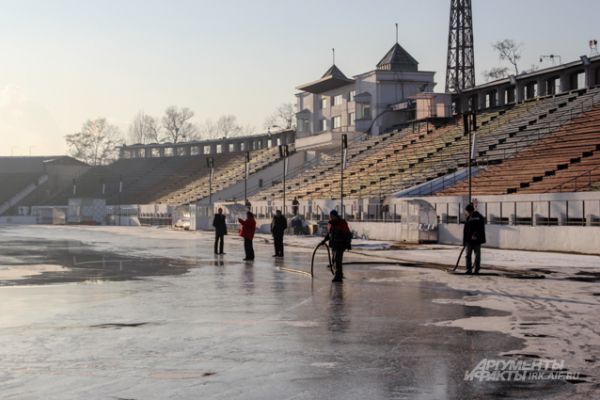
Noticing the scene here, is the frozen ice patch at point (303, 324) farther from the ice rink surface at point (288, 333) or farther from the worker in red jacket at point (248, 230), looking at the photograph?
the worker in red jacket at point (248, 230)

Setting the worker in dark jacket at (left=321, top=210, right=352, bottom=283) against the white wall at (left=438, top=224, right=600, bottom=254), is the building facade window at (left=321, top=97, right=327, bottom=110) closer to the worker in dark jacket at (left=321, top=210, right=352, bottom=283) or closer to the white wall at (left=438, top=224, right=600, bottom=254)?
the white wall at (left=438, top=224, right=600, bottom=254)

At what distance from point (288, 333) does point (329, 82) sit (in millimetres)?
84357

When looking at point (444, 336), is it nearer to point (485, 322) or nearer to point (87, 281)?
point (485, 322)

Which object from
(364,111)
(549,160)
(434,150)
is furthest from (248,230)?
(364,111)

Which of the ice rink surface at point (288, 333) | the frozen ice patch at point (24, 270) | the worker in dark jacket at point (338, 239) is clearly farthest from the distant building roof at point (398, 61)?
the worker in dark jacket at point (338, 239)

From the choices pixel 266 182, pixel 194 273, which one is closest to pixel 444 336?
pixel 194 273

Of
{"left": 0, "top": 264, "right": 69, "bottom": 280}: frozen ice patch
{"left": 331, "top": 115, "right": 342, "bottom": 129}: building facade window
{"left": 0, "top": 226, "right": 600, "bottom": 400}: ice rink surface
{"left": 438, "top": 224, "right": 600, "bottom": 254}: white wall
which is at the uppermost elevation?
{"left": 331, "top": 115, "right": 342, "bottom": 129}: building facade window

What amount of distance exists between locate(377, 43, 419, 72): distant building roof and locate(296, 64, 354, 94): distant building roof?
168 inches

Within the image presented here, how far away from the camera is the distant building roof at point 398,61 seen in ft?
296

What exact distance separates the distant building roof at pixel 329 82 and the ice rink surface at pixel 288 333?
233ft

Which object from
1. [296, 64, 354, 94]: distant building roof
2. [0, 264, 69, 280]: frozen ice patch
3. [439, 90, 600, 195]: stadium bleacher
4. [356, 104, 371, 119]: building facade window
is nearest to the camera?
[0, 264, 69, 280]: frozen ice patch

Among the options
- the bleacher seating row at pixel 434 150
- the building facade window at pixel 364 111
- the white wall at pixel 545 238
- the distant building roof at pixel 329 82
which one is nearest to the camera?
the white wall at pixel 545 238

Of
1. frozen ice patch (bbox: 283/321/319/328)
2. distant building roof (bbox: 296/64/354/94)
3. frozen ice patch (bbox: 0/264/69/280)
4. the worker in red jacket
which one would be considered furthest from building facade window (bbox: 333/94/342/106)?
frozen ice patch (bbox: 283/321/319/328)

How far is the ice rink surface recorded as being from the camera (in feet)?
27.4
